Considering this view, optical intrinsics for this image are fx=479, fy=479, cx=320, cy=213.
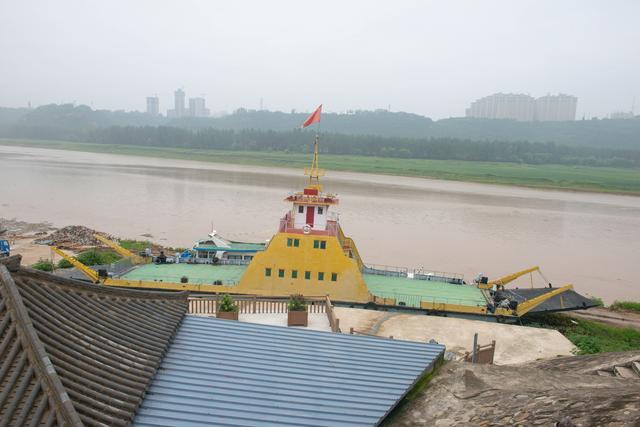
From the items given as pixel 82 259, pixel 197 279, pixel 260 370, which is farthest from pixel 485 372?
pixel 82 259

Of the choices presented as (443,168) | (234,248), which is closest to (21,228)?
(234,248)

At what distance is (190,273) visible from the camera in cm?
1855

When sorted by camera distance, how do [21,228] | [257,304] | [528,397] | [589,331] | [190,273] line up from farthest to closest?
1. [21,228]
2. [190,273]
3. [589,331]
4. [257,304]
5. [528,397]

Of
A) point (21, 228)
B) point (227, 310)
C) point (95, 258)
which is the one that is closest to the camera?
point (227, 310)

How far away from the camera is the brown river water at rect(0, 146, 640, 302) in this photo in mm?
31031

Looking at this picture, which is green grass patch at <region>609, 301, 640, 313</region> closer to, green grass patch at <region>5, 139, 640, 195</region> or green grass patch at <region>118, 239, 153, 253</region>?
green grass patch at <region>118, 239, 153, 253</region>

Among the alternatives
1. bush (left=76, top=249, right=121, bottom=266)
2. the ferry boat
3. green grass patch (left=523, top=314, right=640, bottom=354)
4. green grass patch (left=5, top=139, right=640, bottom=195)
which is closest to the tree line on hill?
green grass patch (left=5, top=139, right=640, bottom=195)

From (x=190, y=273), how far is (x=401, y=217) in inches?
1106

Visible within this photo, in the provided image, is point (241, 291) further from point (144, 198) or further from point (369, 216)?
point (144, 198)

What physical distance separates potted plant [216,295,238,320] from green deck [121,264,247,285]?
24.4 feet

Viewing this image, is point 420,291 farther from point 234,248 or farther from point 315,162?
point 234,248

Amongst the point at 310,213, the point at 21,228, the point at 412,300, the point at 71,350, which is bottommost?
the point at 21,228

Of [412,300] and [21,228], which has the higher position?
[412,300]

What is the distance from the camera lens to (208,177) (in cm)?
7019
